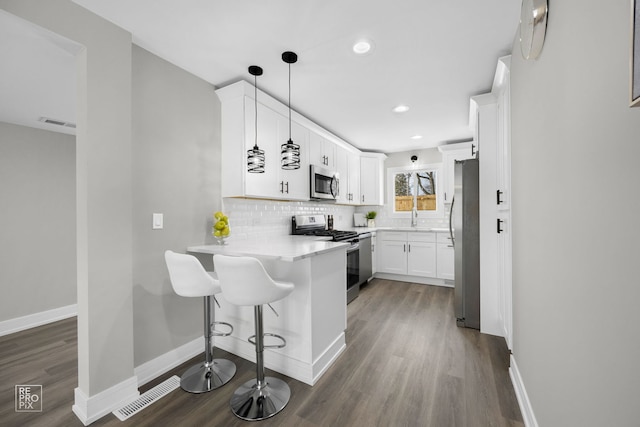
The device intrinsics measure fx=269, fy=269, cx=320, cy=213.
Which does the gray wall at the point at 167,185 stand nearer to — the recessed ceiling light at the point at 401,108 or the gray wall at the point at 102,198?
the gray wall at the point at 102,198

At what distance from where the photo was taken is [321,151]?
3.88 meters

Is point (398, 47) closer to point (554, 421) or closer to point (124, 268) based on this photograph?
point (554, 421)

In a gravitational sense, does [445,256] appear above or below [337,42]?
below

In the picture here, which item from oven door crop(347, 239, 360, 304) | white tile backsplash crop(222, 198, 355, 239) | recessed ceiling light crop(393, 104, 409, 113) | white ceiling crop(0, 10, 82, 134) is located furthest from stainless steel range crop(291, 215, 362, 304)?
white ceiling crop(0, 10, 82, 134)

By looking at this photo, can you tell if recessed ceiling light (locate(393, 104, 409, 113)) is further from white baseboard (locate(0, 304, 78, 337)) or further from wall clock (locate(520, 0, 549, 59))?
white baseboard (locate(0, 304, 78, 337))

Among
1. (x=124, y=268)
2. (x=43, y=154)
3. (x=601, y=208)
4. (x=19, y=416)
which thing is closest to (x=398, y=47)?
(x=601, y=208)

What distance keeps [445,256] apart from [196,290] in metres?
3.80

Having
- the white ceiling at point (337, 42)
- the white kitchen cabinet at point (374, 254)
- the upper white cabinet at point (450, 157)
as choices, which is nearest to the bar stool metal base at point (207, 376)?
the white ceiling at point (337, 42)

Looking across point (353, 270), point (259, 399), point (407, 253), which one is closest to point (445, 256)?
point (407, 253)

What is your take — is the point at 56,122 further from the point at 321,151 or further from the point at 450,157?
the point at 450,157

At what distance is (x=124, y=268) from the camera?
181cm

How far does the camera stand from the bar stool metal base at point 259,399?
163 centimetres

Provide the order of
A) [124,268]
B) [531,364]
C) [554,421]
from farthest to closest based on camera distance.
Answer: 1. [124,268]
2. [531,364]
3. [554,421]

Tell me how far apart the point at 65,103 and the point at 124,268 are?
2.12 meters
